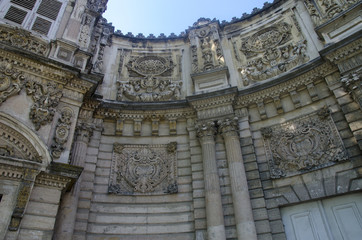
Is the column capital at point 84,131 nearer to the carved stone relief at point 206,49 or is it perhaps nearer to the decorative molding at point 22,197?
the decorative molding at point 22,197

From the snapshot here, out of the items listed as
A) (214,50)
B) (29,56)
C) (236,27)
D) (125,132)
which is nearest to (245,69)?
(214,50)

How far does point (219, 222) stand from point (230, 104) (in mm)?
4803

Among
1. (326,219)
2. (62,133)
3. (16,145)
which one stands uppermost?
(62,133)

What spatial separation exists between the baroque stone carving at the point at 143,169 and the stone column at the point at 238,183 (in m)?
2.23

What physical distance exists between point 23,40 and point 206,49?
806 centimetres

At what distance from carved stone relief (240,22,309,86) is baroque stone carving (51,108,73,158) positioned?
24.9ft

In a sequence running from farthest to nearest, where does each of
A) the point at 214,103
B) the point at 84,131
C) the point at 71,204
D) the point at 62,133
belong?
the point at 214,103 < the point at 84,131 < the point at 62,133 < the point at 71,204

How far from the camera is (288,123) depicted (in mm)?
11281

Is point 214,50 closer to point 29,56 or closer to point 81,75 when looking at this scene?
point 81,75

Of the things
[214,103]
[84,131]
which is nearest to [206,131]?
[214,103]

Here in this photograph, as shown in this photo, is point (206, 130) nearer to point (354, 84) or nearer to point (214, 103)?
point (214, 103)

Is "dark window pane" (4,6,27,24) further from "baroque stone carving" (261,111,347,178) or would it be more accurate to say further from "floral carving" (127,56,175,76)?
"baroque stone carving" (261,111,347,178)

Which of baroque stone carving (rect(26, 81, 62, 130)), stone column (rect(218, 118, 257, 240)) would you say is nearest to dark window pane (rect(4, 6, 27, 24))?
baroque stone carving (rect(26, 81, 62, 130))

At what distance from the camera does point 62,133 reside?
9945 millimetres
